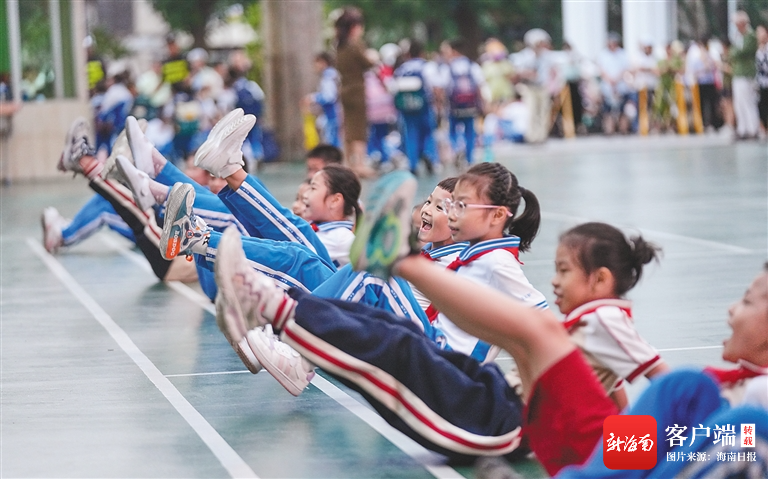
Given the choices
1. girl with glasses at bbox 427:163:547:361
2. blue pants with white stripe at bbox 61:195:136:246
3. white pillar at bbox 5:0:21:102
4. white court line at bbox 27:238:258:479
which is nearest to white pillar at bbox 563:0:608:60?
white pillar at bbox 5:0:21:102

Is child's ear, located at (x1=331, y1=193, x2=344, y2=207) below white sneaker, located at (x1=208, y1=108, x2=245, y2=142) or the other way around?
below

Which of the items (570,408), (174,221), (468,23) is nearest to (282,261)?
(174,221)

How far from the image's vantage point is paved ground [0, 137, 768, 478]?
13.0 feet

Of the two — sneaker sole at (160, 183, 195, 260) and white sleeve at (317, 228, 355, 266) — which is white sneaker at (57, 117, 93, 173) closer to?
white sleeve at (317, 228, 355, 266)

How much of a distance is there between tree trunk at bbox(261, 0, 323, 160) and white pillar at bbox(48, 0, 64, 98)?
146 inches

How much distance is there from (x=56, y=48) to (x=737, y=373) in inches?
642

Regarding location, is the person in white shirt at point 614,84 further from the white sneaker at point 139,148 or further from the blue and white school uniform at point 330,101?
the white sneaker at point 139,148

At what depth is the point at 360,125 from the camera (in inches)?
635

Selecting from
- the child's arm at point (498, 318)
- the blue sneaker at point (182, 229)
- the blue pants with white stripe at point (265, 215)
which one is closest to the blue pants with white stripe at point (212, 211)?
the blue pants with white stripe at point (265, 215)

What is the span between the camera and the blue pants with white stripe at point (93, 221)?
9.46 m

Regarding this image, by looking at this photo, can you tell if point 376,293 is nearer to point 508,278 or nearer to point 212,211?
point 508,278

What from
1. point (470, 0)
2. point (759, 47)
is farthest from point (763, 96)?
point (470, 0)

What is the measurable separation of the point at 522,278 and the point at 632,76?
2103cm

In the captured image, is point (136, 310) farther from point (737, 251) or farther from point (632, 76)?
point (632, 76)
